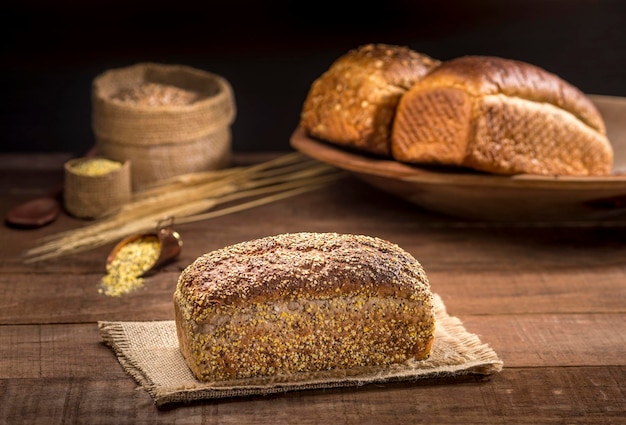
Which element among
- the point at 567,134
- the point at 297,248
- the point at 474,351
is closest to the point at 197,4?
the point at 567,134

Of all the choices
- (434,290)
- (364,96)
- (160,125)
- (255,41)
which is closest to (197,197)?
(160,125)

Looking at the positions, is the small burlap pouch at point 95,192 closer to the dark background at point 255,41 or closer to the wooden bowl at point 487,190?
the wooden bowl at point 487,190

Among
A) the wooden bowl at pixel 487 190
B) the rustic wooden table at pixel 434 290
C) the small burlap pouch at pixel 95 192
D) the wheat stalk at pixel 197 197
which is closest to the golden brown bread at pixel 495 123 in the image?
the wooden bowl at pixel 487 190

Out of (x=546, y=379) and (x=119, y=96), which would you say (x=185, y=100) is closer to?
(x=119, y=96)

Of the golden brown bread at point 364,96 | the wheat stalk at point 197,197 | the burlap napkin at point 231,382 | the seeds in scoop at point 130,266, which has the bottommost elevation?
the wheat stalk at point 197,197

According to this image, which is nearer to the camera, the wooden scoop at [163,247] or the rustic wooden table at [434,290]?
the rustic wooden table at [434,290]

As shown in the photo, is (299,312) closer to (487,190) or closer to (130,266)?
(130,266)

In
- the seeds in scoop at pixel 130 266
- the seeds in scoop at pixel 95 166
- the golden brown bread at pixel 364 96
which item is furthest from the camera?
the seeds in scoop at pixel 95 166
